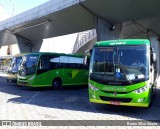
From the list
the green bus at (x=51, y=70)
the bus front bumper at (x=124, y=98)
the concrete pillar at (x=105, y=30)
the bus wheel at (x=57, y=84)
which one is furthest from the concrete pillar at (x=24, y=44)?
the bus front bumper at (x=124, y=98)

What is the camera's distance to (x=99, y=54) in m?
9.91

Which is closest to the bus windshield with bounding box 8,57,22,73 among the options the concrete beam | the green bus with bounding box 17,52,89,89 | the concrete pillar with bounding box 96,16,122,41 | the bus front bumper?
the green bus with bounding box 17,52,89,89

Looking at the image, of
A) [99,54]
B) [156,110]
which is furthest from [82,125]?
[156,110]

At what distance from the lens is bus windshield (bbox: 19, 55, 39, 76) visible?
1665 centimetres

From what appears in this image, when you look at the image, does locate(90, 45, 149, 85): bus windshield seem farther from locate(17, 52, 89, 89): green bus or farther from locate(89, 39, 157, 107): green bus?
locate(17, 52, 89, 89): green bus

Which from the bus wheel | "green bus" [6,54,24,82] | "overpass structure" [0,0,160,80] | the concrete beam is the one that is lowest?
the bus wheel

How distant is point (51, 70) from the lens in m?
17.4

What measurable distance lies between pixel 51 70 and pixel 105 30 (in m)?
A: 5.84

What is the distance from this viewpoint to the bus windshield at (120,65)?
Answer: 9133 millimetres

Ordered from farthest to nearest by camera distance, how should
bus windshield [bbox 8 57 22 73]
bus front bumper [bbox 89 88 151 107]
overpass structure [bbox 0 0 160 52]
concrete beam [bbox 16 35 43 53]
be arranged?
concrete beam [bbox 16 35 43 53] < bus windshield [bbox 8 57 22 73] < overpass structure [bbox 0 0 160 52] < bus front bumper [bbox 89 88 151 107]

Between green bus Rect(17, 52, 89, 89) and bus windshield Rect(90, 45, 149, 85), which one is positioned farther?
green bus Rect(17, 52, 89, 89)

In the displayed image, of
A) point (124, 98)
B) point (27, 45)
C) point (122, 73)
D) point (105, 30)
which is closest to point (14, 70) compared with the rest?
point (105, 30)

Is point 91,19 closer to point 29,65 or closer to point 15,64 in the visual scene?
point 15,64

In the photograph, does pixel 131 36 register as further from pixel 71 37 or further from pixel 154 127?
pixel 71 37
